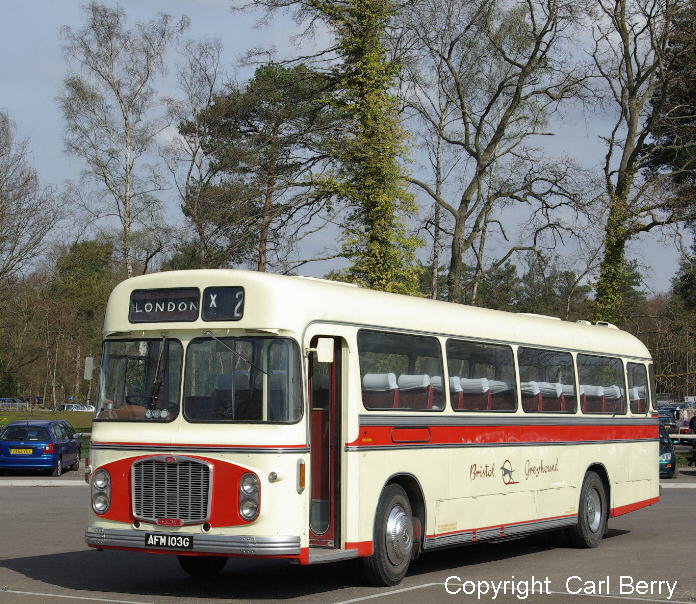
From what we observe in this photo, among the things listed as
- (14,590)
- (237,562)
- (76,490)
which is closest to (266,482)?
(14,590)

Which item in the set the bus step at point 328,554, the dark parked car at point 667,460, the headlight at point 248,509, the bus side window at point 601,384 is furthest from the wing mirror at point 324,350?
the dark parked car at point 667,460

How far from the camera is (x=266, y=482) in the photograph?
10969 mm

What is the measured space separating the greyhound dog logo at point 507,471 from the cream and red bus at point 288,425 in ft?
0.76

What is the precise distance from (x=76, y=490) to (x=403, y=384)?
671 inches

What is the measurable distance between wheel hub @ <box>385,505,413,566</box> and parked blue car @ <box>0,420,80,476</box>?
71.8 ft

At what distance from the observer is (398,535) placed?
1245cm

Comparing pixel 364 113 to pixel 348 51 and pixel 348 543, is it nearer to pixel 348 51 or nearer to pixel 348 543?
pixel 348 51

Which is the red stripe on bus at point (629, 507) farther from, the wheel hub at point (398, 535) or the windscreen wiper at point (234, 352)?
the windscreen wiper at point (234, 352)

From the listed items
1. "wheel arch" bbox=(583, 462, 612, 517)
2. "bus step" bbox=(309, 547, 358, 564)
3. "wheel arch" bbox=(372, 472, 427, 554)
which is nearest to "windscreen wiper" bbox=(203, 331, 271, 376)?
"bus step" bbox=(309, 547, 358, 564)

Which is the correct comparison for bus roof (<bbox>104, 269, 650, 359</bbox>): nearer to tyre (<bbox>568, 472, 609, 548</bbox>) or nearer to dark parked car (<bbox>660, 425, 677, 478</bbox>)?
tyre (<bbox>568, 472, 609, 548</bbox>)

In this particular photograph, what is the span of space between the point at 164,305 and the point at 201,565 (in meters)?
2.88

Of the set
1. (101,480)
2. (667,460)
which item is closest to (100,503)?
(101,480)

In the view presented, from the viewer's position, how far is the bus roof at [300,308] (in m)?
11.4

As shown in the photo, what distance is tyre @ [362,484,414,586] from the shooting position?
12094 mm
